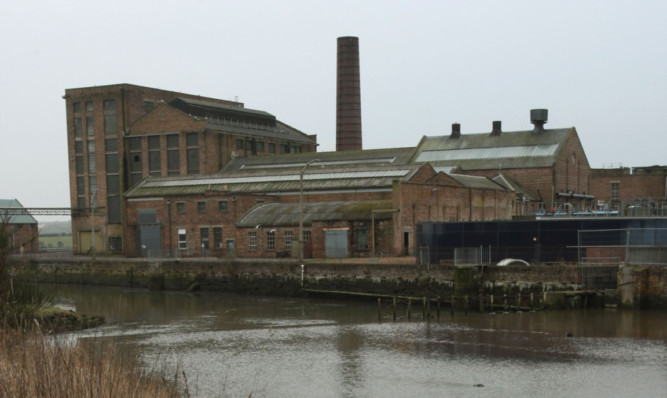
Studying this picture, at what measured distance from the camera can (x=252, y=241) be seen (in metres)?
54.0

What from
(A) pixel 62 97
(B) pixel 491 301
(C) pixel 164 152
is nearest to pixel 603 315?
(B) pixel 491 301

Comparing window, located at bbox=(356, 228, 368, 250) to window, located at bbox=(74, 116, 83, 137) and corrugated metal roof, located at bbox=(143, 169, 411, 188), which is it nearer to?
corrugated metal roof, located at bbox=(143, 169, 411, 188)

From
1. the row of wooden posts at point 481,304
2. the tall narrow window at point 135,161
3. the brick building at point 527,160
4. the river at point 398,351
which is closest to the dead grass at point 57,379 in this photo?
the river at point 398,351

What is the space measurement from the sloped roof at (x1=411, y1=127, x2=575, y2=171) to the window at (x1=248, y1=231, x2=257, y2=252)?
19.2 metres

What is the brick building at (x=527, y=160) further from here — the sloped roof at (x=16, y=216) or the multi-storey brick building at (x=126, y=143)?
the sloped roof at (x=16, y=216)

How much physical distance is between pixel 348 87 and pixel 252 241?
23488mm

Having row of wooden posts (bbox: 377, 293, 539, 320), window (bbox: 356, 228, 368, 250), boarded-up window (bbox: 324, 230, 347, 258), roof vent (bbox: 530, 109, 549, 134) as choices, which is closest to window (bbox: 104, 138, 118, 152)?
boarded-up window (bbox: 324, 230, 347, 258)

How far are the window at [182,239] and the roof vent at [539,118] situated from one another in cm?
3016

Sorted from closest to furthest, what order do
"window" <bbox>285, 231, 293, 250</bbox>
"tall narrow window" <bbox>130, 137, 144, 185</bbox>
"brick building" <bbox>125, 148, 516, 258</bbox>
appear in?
"brick building" <bbox>125, 148, 516, 258</bbox> < "window" <bbox>285, 231, 293, 250</bbox> < "tall narrow window" <bbox>130, 137, 144, 185</bbox>

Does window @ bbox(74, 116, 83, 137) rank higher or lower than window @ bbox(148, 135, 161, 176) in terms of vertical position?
higher

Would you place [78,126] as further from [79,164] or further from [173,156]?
[173,156]

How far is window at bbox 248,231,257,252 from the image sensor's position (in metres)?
53.8

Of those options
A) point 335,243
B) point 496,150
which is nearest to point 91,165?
point 335,243

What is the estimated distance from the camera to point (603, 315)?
109 ft
